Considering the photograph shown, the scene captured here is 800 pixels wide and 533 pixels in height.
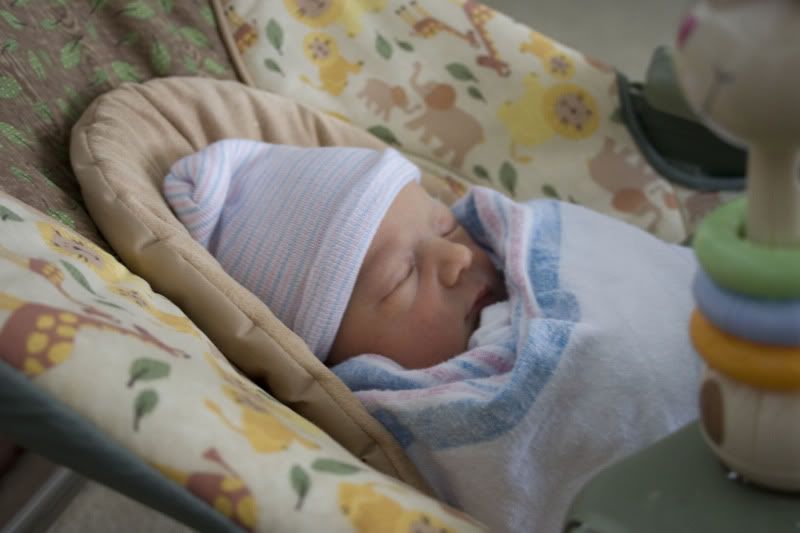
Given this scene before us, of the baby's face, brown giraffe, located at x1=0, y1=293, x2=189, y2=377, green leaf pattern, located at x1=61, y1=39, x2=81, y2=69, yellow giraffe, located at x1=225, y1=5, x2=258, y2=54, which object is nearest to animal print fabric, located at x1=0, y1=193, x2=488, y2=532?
brown giraffe, located at x1=0, y1=293, x2=189, y2=377

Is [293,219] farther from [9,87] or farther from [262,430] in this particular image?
[262,430]

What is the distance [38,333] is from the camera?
1.54ft

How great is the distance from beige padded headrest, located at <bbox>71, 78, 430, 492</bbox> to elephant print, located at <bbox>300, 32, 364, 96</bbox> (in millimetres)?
224

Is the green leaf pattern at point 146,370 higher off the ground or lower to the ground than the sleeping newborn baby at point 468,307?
higher

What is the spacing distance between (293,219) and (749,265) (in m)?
0.55

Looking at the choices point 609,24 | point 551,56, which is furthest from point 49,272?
point 609,24

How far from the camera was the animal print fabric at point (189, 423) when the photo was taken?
0.45 meters

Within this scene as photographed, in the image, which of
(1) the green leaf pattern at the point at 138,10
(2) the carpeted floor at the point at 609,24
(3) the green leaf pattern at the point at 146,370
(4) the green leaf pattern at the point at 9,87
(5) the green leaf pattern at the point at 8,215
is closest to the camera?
(3) the green leaf pattern at the point at 146,370

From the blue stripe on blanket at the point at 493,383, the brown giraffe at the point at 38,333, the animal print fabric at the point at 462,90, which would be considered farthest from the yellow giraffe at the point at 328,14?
the brown giraffe at the point at 38,333

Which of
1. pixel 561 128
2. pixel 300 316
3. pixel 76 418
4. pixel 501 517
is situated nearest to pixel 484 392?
pixel 501 517

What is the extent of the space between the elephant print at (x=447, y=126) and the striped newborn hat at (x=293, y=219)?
0.19 metres

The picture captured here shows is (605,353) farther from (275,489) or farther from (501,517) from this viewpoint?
(275,489)

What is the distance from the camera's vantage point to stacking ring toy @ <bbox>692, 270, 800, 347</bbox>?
0.37m

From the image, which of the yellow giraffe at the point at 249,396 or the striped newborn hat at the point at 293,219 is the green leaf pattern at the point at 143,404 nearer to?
the yellow giraffe at the point at 249,396
